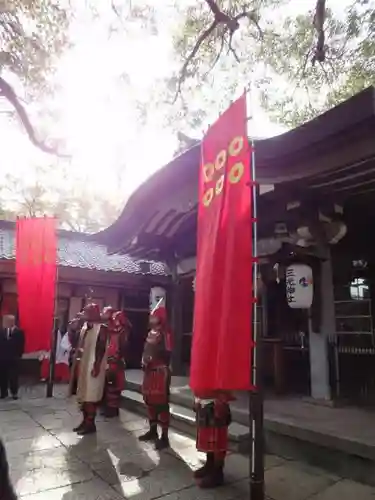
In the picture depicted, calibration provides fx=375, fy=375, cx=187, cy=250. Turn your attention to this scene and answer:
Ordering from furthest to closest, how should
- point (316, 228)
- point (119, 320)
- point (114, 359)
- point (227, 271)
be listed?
point (119, 320), point (114, 359), point (316, 228), point (227, 271)

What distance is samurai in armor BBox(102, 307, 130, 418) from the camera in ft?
20.6

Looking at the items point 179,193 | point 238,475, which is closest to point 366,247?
point 179,193

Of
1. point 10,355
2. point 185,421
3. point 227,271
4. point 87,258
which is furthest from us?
point 87,258

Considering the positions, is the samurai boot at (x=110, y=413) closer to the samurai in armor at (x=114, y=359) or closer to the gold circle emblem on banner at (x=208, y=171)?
the samurai in armor at (x=114, y=359)

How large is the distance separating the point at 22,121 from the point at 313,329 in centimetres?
798

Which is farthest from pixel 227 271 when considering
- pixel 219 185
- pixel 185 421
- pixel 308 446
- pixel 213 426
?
pixel 185 421

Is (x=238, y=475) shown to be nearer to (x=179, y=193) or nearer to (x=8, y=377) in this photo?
(x=179, y=193)

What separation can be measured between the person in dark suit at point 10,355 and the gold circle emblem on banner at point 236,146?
721 centimetres

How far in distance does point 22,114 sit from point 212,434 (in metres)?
8.33

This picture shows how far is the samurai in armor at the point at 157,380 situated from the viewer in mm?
4871

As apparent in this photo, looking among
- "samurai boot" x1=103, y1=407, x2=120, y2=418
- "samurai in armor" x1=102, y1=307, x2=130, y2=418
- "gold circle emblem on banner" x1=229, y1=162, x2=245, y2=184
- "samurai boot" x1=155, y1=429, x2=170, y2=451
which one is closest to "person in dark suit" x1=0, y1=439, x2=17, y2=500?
"gold circle emblem on banner" x1=229, y1=162, x2=245, y2=184

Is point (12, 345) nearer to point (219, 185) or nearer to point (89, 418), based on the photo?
point (89, 418)

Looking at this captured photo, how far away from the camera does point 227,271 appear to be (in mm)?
3209

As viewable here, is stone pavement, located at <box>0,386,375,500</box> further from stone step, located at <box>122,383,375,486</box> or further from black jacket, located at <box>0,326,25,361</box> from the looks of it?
black jacket, located at <box>0,326,25,361</box>
